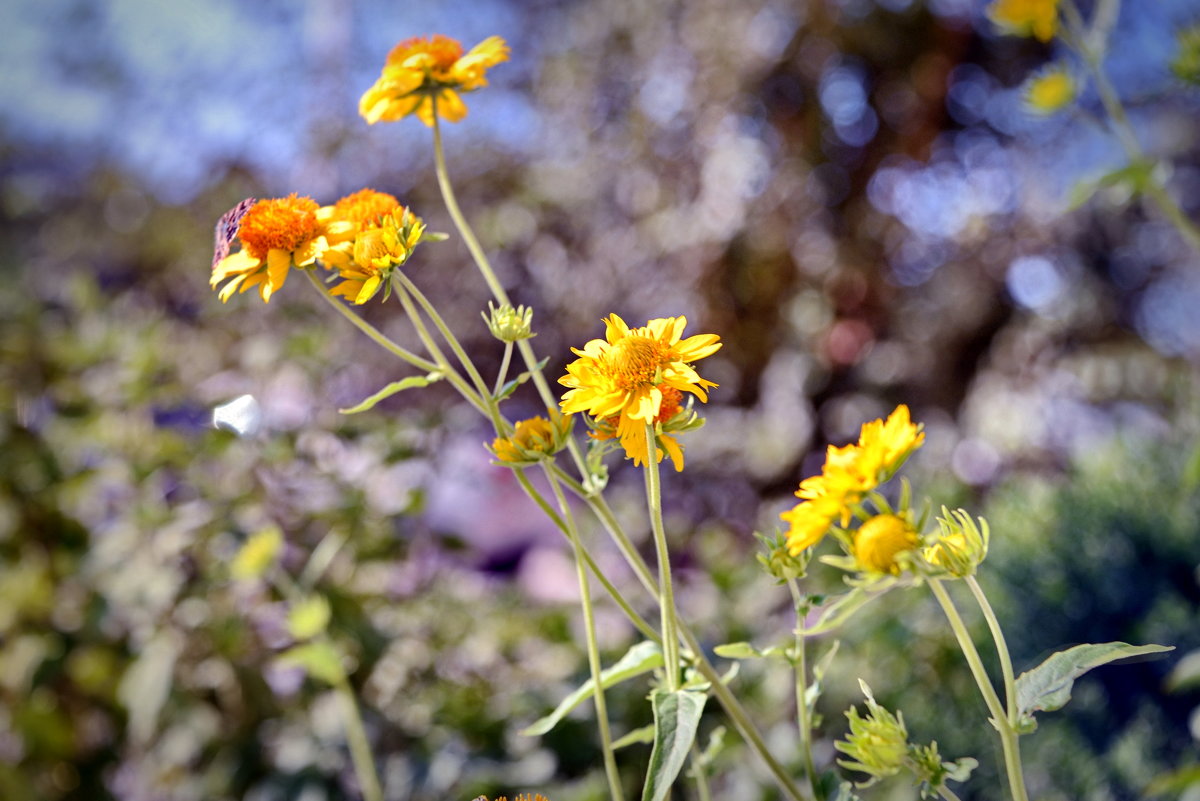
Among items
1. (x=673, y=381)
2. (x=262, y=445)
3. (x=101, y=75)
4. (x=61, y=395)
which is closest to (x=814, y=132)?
(x=262, y=445)

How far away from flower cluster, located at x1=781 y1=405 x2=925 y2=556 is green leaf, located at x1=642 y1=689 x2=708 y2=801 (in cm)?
12

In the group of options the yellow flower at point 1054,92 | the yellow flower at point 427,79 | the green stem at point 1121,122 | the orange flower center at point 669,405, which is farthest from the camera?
the yellow flower at point 1054,92

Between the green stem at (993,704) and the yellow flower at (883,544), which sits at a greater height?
the yellow flower at (883,544)

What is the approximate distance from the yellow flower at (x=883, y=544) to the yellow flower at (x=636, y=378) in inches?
4.3

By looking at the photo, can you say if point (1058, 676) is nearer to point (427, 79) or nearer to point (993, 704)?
point (993, 704)

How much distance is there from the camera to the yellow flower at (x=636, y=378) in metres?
0.46

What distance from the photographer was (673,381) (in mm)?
467

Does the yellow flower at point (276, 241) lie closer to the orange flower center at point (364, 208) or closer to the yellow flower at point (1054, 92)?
the orange flower center at point (364, 208)

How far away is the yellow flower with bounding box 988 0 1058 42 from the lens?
114 cm

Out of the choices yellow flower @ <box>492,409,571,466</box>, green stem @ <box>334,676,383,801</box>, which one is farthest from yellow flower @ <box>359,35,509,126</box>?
green stem @ <box>334,676,383,801</box>

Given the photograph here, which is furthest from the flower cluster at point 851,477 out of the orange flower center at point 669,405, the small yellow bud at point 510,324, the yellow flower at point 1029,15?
the yellow flower at point 1029,15

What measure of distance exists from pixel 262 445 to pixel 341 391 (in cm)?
24

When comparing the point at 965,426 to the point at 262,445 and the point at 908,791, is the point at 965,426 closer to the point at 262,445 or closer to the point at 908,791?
the point at 908,791

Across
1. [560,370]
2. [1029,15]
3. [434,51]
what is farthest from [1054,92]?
[560,370]
